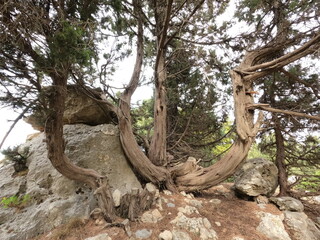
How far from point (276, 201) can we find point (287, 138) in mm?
2084

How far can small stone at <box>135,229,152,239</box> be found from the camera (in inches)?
96.4

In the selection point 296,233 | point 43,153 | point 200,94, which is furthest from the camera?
point 200,94

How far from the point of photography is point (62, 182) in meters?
3.60

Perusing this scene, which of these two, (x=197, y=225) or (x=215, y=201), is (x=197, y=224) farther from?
(x=215, y=201)

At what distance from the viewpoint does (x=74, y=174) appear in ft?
10.5

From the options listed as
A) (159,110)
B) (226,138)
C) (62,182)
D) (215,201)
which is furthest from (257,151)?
(62,182)

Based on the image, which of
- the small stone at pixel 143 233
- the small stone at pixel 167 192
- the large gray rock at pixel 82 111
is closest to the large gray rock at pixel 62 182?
the large gray rock at pixel 82 111

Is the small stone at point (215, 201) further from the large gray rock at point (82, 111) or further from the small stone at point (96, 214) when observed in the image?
the large gray rock at point (82, 111)

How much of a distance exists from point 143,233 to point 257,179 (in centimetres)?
305

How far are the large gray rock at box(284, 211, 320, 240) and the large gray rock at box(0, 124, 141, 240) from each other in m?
3.27

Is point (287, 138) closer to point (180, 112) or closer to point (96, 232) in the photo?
point (180, 112)

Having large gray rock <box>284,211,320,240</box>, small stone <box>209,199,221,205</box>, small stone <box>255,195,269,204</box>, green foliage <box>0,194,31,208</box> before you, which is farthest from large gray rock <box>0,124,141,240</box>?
large gray rock <box>284,211,320,240</box>

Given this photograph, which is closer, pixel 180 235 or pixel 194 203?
pixel 180 235

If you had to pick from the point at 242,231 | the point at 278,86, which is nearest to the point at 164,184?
the point at 242,231
